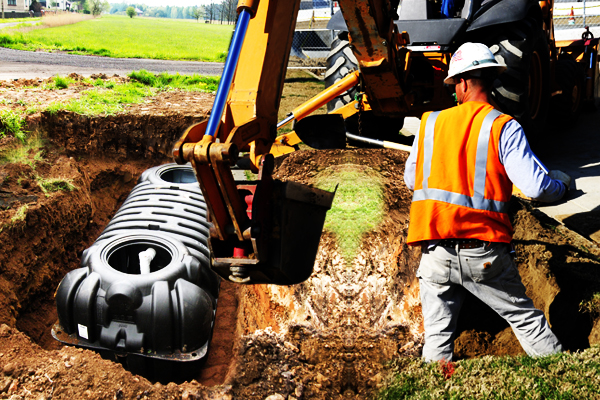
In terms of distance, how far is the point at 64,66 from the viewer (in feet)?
58.2

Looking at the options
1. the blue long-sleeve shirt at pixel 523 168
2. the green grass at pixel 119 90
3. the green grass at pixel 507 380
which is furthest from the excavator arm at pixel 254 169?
the green grass at pixel 119 90

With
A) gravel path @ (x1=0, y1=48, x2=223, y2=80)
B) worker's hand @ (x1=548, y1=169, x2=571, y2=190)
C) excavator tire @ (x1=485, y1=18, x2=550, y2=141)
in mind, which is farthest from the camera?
gravel path @ (x1=0, y1=48, x2=223, y2=80)

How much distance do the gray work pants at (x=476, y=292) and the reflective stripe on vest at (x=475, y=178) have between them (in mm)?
248

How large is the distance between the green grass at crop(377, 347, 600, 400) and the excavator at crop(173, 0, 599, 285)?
0.95m

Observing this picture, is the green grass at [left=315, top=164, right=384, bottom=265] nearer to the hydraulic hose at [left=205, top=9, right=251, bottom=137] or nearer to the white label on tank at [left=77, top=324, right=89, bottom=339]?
the hydraulic hose at [left=205, top=9, right=251, bottom=137]

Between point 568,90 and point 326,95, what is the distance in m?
4.60

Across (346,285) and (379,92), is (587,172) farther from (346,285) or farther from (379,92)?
(346,285)

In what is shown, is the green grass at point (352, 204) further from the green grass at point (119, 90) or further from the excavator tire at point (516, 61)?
the green grass at point (119, 90)

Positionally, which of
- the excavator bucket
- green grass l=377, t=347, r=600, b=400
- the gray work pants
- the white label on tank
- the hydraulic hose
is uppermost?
the hydraulic hose

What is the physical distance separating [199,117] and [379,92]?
3200mm

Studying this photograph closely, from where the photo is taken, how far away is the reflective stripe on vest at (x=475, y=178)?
2660 millimetres

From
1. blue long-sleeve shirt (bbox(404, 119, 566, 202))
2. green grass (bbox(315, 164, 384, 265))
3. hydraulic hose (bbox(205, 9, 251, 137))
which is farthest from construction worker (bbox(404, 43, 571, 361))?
green grass (bbox(315, 164, 384, 265))

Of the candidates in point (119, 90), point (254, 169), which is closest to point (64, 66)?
point (119, 90)

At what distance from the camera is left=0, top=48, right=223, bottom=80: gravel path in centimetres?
1552
